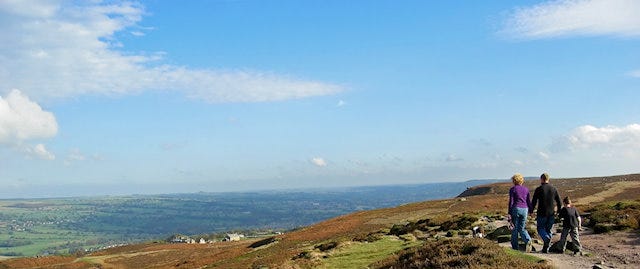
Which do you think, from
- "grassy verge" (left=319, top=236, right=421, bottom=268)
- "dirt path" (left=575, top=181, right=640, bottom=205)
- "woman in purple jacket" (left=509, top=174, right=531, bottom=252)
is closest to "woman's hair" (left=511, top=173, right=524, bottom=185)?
"woman in purple jacket" (left=509, top=174, right=531, bottom=252)

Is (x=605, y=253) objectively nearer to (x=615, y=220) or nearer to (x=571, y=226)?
(x=571, y=226)

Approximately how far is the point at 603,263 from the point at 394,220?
39413mm

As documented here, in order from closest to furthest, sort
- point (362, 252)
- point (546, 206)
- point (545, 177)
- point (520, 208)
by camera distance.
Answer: point (546, 206)
point (545, 177)
point (520, 208)
point (362, 252)

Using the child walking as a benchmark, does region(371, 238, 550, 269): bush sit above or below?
below

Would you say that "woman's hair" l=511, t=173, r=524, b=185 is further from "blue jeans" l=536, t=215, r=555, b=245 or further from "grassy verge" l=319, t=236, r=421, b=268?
"grassy verge" l=319, t=236, r=421, b=268

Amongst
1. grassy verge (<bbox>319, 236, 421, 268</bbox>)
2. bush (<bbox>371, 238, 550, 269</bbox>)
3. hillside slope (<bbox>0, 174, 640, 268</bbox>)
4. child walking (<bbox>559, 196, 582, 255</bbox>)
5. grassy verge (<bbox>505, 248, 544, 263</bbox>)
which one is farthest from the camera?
hillside slope (<bbox>0, 174, 640, 268</bbox>)

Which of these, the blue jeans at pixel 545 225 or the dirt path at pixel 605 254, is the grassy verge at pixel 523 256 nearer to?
the dirt path at pixel 605 254

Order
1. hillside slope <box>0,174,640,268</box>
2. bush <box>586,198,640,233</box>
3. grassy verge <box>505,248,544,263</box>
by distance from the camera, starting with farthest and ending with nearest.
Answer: hillside slope <box>0,174,640,268</box> → bush <box>586,198,640,233</box> → grassy verge <box>505,248,544,263</box>

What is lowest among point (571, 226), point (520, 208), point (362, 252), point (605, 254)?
point (362, 252)

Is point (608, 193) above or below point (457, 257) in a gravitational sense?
above

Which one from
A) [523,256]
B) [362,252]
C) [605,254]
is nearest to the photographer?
[523,256]

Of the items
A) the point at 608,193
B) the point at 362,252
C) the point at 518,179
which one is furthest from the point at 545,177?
the point at 608,193

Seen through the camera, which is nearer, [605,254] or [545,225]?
[605,254]

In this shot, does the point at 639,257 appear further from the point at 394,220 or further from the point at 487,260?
the point at 394,220
